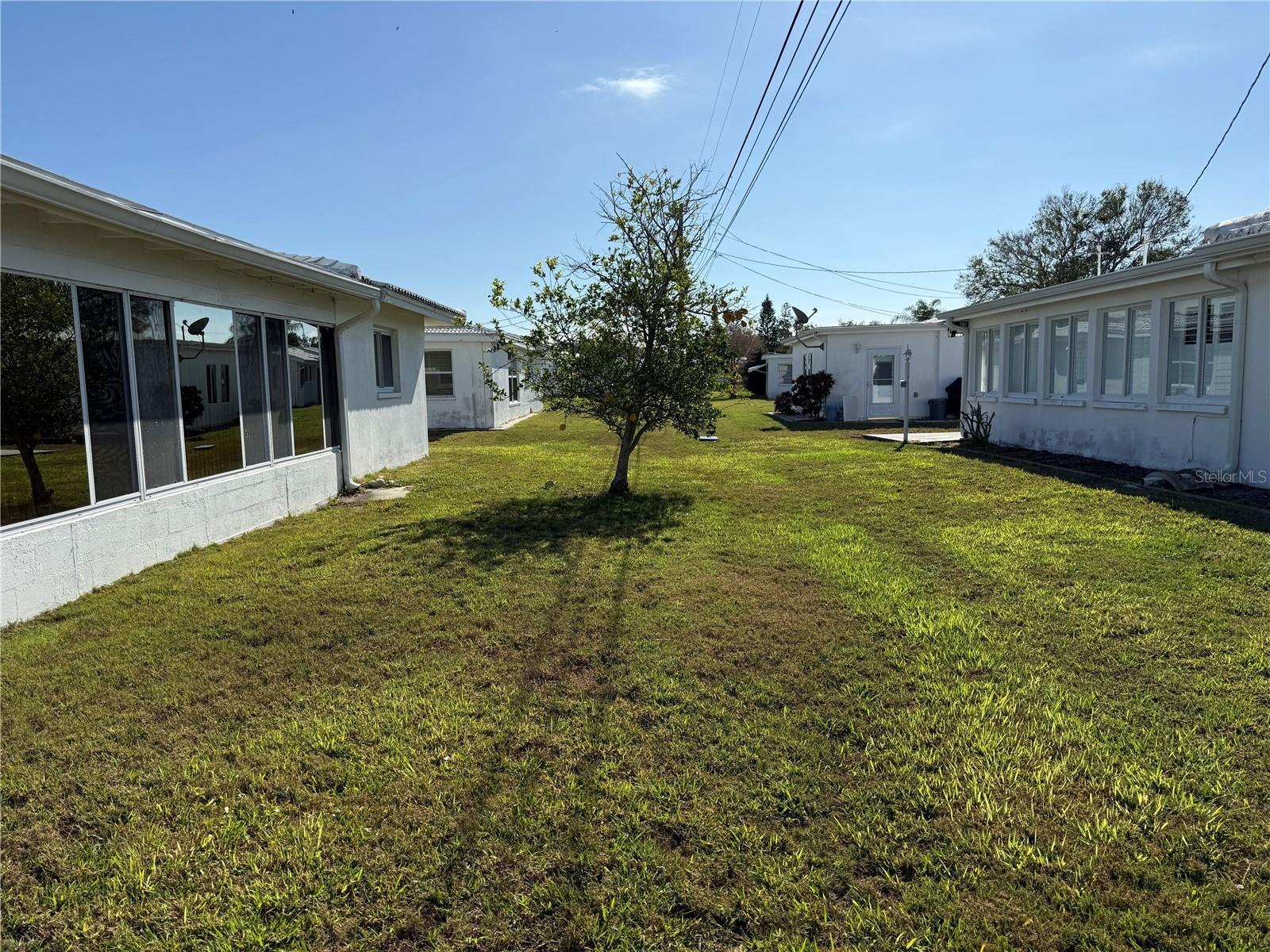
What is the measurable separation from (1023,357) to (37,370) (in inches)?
576

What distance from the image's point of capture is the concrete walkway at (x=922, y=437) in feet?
52.5

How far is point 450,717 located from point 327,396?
7.46 m

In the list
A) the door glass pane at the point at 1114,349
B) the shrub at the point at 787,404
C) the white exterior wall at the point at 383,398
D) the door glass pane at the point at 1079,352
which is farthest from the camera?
the shrub at the point at 787,404

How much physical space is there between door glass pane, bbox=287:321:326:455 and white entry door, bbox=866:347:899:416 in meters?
16.7

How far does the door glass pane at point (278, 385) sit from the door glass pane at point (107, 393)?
248cm

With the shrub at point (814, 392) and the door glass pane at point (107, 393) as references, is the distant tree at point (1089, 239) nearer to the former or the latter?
the shrub at point (814, 392)

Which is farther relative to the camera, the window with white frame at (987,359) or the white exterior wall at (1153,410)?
the window with white frame at (987,359)

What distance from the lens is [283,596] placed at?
541 centimetres

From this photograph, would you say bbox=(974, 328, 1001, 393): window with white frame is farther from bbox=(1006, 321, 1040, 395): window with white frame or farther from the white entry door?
the white entry door

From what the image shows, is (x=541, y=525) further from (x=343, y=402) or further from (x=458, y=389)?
(x=458, y=389)

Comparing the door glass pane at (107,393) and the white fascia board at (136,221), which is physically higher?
the white fascia board at (136,221)

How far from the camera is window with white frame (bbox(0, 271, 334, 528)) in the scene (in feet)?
16.1

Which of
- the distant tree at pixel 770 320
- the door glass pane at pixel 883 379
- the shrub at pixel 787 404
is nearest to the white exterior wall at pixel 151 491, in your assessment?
the door glass pane at pixel 883 379

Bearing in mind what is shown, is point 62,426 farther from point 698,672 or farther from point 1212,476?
point 1212,476
